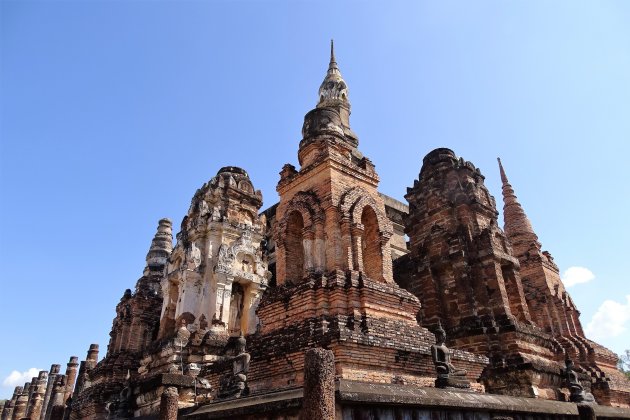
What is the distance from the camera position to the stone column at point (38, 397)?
36.9 metres

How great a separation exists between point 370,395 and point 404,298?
4.66 metres

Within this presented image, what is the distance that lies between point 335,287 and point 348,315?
0.61 meters

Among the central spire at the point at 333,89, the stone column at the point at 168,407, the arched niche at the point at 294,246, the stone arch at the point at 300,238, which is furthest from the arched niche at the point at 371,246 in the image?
the central spire at the point at 333,89

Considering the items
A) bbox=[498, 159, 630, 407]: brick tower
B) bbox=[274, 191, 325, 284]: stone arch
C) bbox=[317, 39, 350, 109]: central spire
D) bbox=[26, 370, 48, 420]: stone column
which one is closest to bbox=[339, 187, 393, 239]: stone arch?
bbox=[274, 191, 325, 284]: stone arch

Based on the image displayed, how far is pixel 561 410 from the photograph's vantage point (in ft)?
26.3

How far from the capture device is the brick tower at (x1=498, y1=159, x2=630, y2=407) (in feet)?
53.5

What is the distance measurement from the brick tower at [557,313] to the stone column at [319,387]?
48.5 ft

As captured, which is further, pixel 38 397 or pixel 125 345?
pixel 38 397

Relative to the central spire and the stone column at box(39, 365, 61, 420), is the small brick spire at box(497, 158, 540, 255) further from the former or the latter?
the stone column at box(39, 365, 61, 420)

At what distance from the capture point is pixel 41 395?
37.8 m

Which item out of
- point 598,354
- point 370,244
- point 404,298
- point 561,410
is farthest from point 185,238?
point 598,354

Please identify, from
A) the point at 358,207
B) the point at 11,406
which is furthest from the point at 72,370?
the point at 358,207

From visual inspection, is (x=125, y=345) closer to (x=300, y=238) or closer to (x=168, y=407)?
(x=300, y=238)

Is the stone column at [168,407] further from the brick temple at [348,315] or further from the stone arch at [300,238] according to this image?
the stone arch at [300,238]
